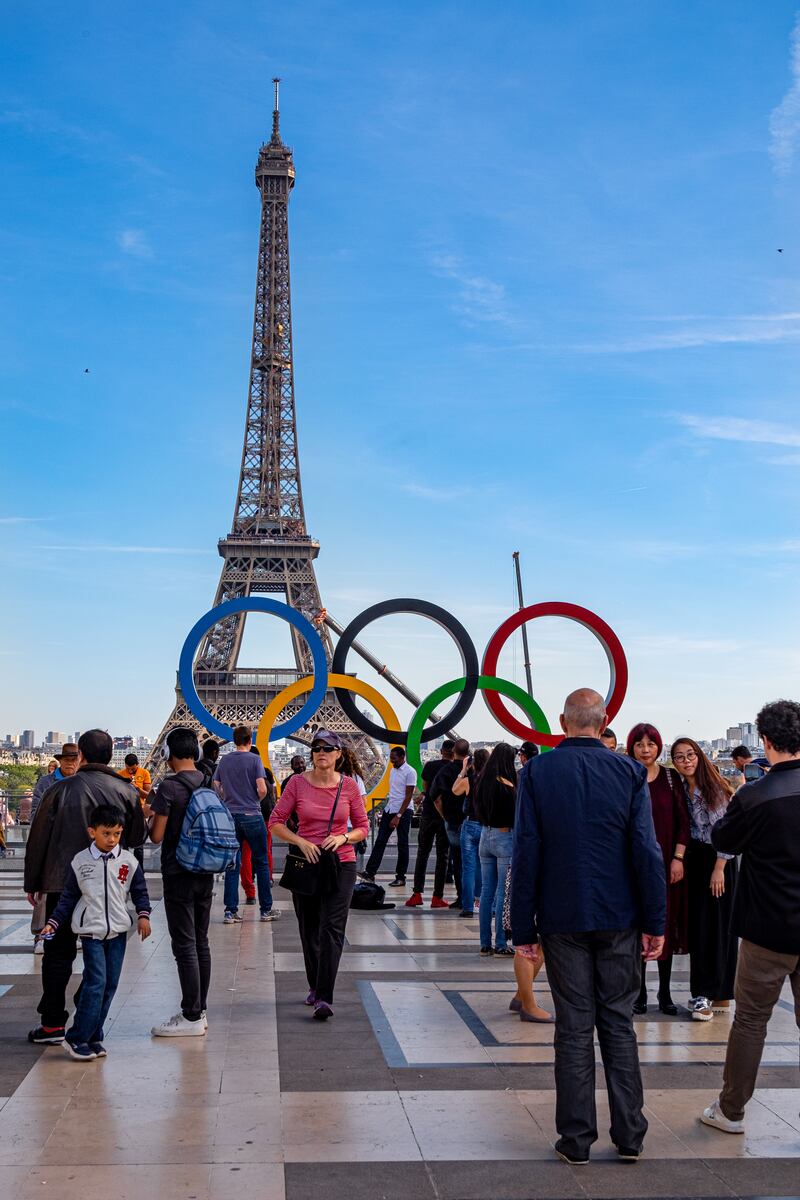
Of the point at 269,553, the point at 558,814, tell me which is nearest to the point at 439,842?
the point at 558,814

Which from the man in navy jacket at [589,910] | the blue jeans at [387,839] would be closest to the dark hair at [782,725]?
the man in navy jacket at [589,910]

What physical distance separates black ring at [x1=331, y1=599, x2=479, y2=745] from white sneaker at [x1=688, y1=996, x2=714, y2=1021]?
34.3ft

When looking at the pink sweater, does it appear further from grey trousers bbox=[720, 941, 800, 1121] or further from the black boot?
grey trousers bbox=[720, 941, 800, 1121]

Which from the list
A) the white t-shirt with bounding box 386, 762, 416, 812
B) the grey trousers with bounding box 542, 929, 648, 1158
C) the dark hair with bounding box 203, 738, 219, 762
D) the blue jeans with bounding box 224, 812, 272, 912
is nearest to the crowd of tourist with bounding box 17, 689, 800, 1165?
the grey trousers with bounding box 542, 929, 648, 1158

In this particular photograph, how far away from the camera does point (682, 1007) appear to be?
8570mm

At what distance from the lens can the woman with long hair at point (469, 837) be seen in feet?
38.7

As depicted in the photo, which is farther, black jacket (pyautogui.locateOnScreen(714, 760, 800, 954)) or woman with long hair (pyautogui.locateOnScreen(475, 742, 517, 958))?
woman with long hair (pyautogui.locateOnScreen(475, 742, 517, 958))

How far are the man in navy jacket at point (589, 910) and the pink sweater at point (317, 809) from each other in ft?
8.52

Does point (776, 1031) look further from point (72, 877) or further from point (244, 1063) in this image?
point (72, 877)

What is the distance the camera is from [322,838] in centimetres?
798

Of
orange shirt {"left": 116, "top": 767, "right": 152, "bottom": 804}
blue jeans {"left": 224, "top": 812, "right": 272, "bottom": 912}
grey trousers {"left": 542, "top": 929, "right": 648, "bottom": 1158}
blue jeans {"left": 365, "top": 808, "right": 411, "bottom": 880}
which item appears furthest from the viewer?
orange shirt {"left": 116, "top": 767, "right": 152, "bottom": 804}

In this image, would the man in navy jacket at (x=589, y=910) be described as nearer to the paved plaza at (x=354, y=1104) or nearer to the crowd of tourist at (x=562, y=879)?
the crowd of tourist at (x=562, y=879)

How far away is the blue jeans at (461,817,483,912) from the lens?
12164mm

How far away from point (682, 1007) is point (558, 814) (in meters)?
3.82
